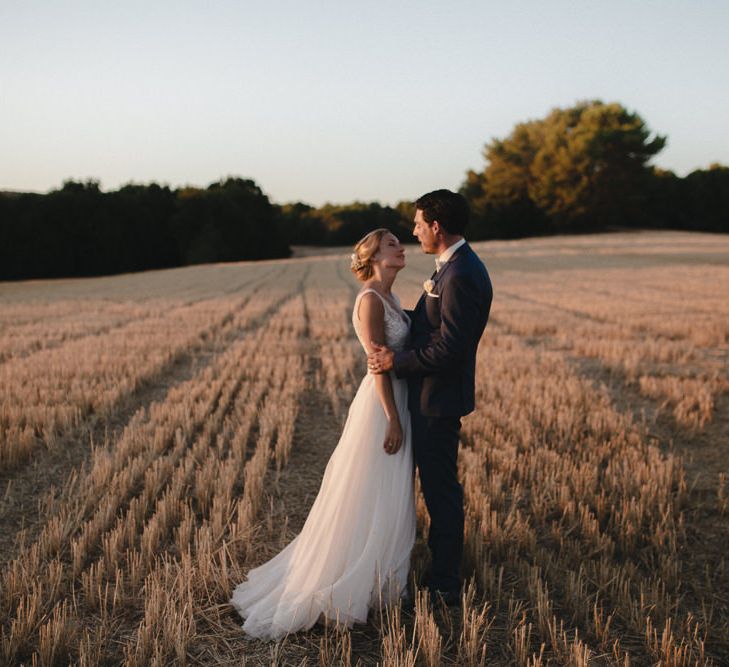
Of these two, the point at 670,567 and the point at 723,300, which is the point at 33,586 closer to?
the point at 670,567

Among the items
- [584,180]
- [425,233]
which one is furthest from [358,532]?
[584,180]

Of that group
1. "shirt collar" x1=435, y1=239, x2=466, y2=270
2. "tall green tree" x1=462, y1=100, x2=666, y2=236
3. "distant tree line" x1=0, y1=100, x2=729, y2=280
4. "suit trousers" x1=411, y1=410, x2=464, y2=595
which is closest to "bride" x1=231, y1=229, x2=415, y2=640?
"suit trousers" x1=411, y1=410, x2=464, y2=595

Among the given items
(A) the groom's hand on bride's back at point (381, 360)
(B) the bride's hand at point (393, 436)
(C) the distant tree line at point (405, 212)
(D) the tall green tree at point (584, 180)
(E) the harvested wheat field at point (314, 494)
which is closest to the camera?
(E) the harvested wheat field at point (314, 494)

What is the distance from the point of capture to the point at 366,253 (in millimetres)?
3479

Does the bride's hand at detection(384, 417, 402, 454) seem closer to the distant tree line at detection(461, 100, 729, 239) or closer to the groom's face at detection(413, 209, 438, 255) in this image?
the groom's face at detection(413, 209, 438, 255)

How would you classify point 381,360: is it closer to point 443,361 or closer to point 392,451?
point 443,361

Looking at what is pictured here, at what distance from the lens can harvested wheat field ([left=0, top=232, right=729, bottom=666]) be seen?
3330mm

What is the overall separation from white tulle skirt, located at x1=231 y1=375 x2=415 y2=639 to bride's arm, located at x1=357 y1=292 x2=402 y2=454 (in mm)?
68

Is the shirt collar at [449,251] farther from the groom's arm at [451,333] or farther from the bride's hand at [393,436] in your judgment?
the bride's hand at [393,436]

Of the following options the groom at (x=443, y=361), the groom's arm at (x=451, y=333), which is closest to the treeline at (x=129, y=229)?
the groom at (x=443, y=361)

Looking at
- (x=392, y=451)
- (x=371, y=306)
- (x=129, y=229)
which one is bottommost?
(x=392, y=451)

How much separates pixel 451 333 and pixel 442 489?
88 centimetres

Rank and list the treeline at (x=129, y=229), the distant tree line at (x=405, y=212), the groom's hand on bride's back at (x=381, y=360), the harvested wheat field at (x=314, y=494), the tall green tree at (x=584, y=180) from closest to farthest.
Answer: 1. the harvested wheat field at (x=314, y=494)
2. the groom's hand on bride's back at (x=381, y=360)
3. the treeline at (x=129, y=229)
4. the distant tree line at (x=405, y=212)
5. the tall green tree at (x=584, y=180)

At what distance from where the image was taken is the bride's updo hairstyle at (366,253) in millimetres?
3484
